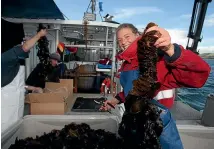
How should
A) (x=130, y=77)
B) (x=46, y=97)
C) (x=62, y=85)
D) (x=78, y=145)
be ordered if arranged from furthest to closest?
1. (x=62, y=85)
2. (x=46, y=97)
3. (x=78, y=145)
4. (x=130, y=77)

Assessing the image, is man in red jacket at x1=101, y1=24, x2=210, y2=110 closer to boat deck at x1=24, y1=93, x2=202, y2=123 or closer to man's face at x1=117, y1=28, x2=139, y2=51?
man's face at x1=117, y1=28, x2=139, y2=51

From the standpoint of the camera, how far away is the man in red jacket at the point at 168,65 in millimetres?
1170

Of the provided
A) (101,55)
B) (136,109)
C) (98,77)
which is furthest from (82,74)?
(136,109)

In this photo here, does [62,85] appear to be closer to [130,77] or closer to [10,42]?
[10,42]

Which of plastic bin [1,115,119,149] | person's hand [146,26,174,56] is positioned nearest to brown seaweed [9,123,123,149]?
plastic bin [1,115,119,149]

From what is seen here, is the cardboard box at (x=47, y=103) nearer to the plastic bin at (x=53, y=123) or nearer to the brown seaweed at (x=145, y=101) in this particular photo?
the plastic bin at (x=53, y=123)

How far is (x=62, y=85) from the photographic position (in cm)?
479

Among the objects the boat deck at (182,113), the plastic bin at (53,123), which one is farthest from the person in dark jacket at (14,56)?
the boat deck at (182,113)

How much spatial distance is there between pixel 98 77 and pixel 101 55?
173 inches

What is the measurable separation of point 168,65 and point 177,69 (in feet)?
0.21

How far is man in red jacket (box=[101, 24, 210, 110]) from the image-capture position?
46.1 inches

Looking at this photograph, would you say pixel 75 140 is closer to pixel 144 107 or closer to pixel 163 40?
pixel 144 107

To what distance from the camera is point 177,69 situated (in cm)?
130

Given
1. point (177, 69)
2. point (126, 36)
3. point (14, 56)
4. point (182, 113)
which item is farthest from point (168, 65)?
point (182, 113)
